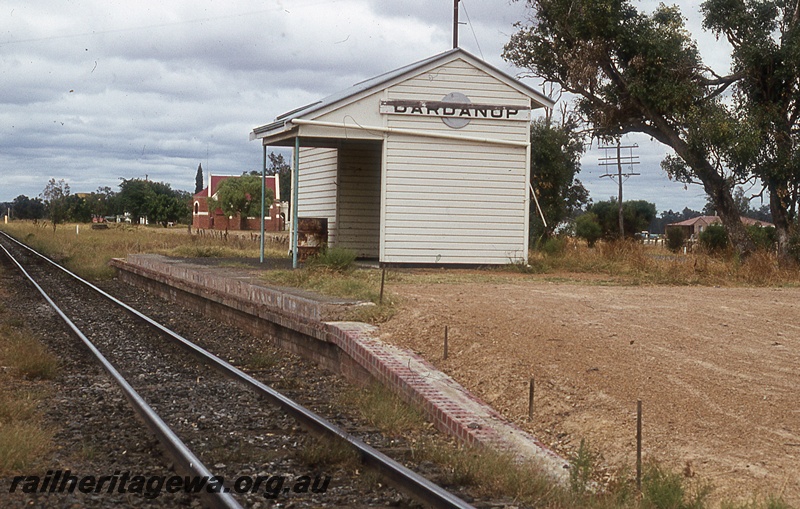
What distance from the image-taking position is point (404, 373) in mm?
8070

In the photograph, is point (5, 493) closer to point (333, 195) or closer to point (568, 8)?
point (333, 195)

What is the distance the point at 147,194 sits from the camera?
106m

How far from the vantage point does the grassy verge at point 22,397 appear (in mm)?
5918

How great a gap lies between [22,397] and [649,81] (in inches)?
735

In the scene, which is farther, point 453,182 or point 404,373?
point 453,182

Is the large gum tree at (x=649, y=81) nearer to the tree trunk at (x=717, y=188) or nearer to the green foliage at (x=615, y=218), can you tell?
the tree trunk at (x=717, y=188)

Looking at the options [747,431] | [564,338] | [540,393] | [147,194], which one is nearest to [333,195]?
[564,338]

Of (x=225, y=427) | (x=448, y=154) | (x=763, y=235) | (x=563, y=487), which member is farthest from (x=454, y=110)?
(x=763, y=235)

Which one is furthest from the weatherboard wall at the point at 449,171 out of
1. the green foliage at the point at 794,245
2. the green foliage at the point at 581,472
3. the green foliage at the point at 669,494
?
the green foliage at the point at 669,494

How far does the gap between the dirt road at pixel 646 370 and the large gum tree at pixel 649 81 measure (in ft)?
34.1

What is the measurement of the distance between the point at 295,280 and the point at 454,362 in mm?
6112

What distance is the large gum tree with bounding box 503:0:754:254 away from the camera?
22172mm

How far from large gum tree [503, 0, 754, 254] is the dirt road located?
10.4m

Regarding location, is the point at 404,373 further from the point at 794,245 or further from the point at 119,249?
the point at 119,249
